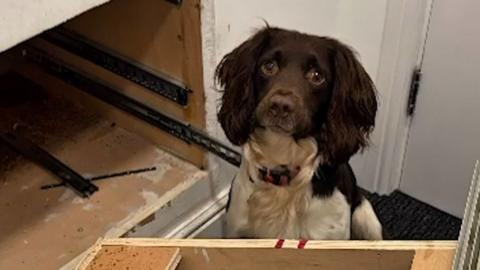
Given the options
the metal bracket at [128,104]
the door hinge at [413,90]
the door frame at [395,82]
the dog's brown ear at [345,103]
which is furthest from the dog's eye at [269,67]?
the door hinge at [413,90]

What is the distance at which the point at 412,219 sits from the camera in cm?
206

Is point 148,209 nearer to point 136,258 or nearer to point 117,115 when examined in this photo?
point 117,115

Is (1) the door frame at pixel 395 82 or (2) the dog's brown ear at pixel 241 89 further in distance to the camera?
(1) the door frame at pixel 395 82

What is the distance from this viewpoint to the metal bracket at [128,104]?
1.73m

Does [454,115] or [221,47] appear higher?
[221,47]

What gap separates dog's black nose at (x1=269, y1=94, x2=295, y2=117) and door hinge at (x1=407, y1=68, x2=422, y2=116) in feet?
2.38

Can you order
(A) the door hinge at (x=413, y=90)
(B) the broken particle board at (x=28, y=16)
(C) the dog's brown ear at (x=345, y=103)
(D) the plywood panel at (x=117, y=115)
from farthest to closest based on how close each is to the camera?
1. (A) the door hinge at (x=413, y=90)
2. (D) the plywood panel at (x=117, y=115)
3. (C) the dog's brown ear at (x=345, y=103)
4. (B) the broken particle board at (x=28, y=16)

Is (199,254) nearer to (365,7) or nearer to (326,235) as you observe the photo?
(326,235)

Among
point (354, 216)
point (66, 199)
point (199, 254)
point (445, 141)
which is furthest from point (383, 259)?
point (445, 141)

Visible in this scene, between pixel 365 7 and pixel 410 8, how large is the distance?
0.36 feet

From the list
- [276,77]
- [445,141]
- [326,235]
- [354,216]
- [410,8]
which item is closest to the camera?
[276,77]

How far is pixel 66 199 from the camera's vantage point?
5.72 ft

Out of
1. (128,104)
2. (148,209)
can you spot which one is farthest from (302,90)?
(128,104)

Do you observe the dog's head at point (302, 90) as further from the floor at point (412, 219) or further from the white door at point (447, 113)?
the floor at point (412, 219)
